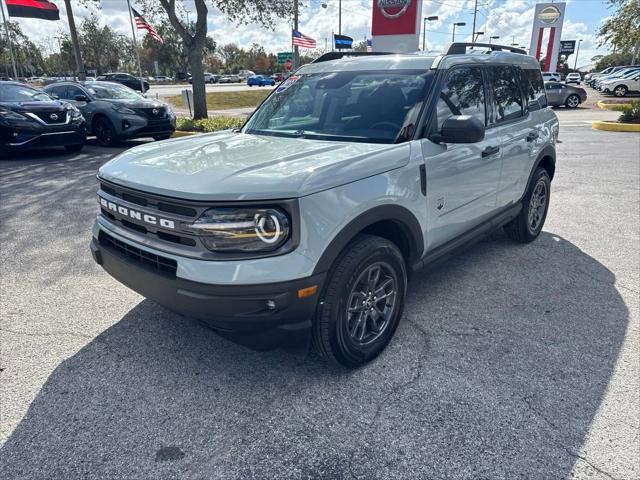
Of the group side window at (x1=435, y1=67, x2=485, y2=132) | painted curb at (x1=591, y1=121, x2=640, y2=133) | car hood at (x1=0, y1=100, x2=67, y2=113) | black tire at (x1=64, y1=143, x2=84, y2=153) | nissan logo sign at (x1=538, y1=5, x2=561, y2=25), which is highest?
nissan logo sign at (x1=538, y1=5, x2=561, y2=25)

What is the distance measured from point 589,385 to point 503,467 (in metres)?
0.95

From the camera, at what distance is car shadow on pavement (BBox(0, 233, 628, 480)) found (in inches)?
84.1

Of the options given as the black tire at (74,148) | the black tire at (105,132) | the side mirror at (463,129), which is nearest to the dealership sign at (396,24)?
the black tire at (105,132)

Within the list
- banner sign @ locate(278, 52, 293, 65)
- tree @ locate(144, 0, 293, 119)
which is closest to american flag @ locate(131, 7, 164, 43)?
tree @ locate(144, 0, 293, 119)

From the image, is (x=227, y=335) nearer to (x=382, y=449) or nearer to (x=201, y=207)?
(x=201, y=207)

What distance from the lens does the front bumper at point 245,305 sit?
2.20m

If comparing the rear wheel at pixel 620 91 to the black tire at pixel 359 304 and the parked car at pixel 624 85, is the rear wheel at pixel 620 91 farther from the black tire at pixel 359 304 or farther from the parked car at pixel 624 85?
the black tire at pixel 359 304

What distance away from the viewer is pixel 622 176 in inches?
324

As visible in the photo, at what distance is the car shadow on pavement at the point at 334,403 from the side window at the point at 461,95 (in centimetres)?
149

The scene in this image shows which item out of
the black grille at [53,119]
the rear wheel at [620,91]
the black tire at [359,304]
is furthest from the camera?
the rear wheel at [620,91]

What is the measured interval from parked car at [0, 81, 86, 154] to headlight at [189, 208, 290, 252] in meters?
9.28

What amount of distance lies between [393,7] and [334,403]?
16462mm

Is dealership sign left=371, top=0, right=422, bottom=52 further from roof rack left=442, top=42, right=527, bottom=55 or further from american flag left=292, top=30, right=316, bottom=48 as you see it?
roof rack left=442, top=42, right=527, bottom=55

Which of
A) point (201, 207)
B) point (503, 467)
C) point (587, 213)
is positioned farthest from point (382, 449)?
point (587, 213)
